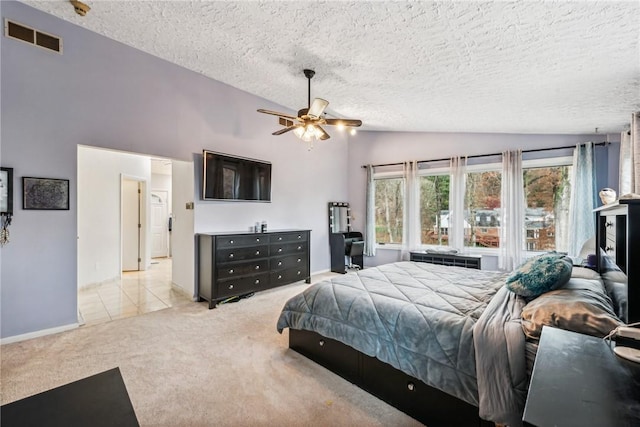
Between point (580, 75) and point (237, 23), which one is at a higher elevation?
point (237, 23)

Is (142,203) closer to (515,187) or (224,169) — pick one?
(224,169)

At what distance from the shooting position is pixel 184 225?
4270mm

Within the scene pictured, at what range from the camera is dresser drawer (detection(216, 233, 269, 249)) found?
378 centimetres

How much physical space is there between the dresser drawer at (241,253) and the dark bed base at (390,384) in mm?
1767

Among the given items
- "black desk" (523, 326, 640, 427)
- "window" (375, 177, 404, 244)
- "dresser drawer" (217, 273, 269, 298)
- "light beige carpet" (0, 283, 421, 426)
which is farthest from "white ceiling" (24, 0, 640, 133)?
"dresser drawer" (217, 273, 269, 298)

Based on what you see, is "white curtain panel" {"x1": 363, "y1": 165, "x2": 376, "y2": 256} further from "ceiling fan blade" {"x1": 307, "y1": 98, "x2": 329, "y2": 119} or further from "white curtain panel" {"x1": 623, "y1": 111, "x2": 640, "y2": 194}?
"white curtain panel" {"x1": 623, "y1": 111, "x2": 640, "y2": 194}

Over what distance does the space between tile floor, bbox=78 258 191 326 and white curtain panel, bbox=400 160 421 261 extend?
403 centimetres

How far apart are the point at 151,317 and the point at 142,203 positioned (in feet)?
12.4

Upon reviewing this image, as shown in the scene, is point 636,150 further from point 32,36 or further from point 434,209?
point 32,36

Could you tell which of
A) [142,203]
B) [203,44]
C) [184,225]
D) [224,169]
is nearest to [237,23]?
[203,44]

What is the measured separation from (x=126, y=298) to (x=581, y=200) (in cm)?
673

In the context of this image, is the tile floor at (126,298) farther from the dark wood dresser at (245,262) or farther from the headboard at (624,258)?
the headboard at (624,258)

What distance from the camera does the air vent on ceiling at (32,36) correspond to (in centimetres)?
273

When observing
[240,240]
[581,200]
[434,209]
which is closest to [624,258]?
[581,200]
